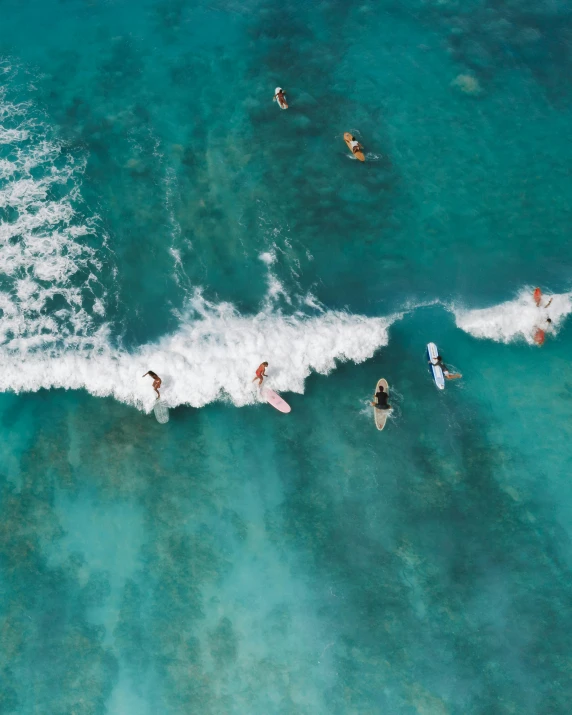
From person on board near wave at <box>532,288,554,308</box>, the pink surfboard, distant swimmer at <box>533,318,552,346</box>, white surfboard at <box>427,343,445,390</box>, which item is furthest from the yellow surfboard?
the pink surfboard

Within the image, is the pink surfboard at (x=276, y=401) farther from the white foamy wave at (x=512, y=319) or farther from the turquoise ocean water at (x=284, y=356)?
the white foamy wave at (x=512, y=319)

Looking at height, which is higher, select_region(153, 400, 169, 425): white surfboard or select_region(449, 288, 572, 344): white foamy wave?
select_region(449, 288, 572, 344): white foamy wave

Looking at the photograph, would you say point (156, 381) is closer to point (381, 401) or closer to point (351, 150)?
point (381, 401)

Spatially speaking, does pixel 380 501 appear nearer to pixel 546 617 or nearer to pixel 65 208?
pixel 546 617

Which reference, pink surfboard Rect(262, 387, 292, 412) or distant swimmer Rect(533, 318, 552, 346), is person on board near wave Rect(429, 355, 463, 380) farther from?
pink surfboard Rect(262, 387, 292, 412)

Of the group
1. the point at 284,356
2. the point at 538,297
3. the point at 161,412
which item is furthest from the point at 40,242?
the point at 538,297

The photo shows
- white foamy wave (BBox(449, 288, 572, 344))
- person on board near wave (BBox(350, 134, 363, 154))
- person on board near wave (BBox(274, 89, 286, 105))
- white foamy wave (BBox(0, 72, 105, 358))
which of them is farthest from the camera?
person on board near wave (BBox(274, 89, 286, 105))

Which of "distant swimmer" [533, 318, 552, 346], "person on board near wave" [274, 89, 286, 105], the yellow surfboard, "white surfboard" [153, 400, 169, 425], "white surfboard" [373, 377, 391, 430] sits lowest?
"white surfboard" [153, 400, 169, 425]

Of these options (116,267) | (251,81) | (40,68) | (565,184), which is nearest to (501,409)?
(565,184)
